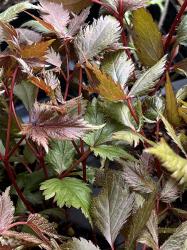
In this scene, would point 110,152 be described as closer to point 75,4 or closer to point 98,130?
point 98,130

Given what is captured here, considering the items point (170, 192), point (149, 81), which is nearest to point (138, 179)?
point (170, 192)

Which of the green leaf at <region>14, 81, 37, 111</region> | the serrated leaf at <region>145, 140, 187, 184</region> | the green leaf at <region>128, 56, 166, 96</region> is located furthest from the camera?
the green leaf at <region>14, 81, 37, 111</region>

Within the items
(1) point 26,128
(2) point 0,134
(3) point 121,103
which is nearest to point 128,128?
(3) point 121,103

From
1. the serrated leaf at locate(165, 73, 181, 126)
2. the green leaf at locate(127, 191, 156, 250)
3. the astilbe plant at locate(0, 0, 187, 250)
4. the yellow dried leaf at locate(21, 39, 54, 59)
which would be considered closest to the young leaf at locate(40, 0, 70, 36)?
the astilbe plant at locate(0, 0, 187, 250)

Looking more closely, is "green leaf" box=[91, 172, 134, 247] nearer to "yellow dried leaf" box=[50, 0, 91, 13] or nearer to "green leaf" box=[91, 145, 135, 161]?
"green leaf" box=[91, 145, 135, 161]

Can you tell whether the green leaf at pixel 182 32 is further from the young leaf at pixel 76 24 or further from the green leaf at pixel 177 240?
the green leaf at pixel 177 240
